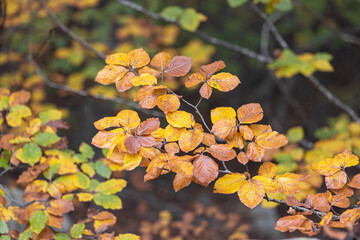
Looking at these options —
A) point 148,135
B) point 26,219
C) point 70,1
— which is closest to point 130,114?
point 148,135

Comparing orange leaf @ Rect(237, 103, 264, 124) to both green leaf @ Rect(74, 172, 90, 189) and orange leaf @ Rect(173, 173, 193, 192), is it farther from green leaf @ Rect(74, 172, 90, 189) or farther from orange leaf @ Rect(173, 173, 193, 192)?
green leaf @ Rect(74, 172, 90, 189)

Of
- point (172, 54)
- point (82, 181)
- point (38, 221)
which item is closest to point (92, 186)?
point (82, 181)

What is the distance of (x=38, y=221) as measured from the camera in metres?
1.13

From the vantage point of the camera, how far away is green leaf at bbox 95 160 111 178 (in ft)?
4.61

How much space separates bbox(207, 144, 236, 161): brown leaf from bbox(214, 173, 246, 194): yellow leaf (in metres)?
0.06

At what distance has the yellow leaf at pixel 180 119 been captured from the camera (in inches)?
38.8

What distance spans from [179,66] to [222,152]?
307mm

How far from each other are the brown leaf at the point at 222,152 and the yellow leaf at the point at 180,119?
0.10m

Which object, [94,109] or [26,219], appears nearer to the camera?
[26,219]

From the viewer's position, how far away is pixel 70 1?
4.36m

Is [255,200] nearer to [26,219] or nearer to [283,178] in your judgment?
[283,178]

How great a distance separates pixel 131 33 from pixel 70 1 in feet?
2.89

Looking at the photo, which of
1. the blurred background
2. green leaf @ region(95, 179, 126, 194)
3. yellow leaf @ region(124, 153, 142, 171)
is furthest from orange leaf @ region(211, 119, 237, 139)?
the blurred background

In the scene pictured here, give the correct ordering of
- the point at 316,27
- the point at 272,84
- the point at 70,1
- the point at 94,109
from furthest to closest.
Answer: the point at 272,84 < the point at 316,27 < the point at 94,109 < the point at 70,1
